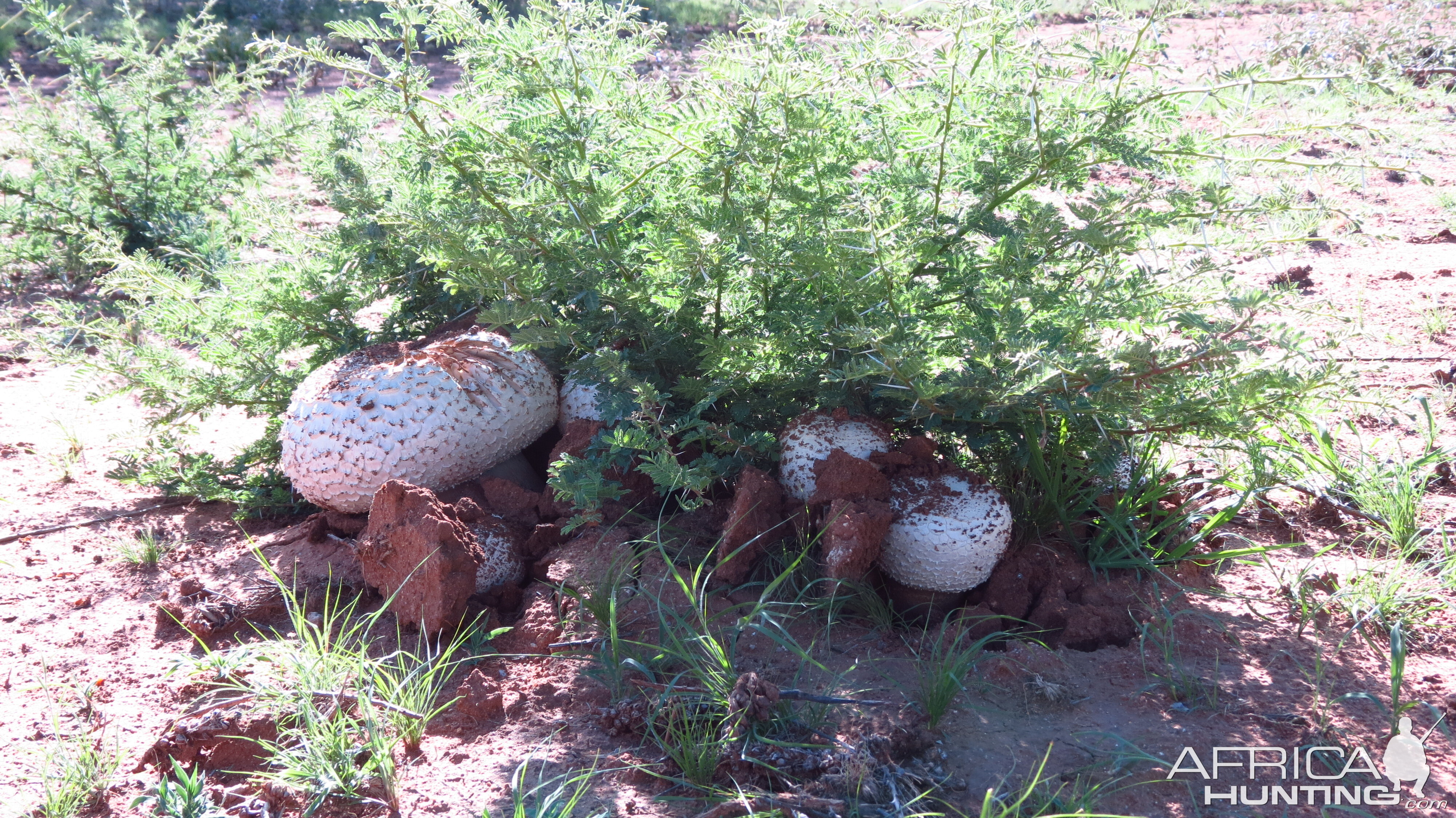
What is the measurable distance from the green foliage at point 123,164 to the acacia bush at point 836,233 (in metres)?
3.33

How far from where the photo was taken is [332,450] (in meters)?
2.93

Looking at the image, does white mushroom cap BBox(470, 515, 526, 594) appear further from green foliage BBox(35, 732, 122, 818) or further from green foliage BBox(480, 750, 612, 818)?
green foliage BBox(35, 732, 122, 818)

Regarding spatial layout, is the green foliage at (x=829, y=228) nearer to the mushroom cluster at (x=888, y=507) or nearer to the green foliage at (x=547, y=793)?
the mushroom cluster at (x=888, y=507)

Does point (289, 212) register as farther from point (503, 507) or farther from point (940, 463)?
point (940, 463)

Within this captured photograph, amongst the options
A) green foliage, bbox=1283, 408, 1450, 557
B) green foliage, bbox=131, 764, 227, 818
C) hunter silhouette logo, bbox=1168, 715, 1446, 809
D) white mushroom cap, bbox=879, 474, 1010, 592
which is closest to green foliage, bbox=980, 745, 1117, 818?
hunter silhouette logo, bbox=1168, 715, 1446, 809

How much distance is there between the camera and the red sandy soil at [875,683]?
84.4 inches

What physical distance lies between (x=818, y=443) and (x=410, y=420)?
1.16 m

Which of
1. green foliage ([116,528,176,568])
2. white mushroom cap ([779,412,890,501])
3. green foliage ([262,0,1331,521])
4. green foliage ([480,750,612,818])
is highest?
green foliage ([262,0,1331,521])

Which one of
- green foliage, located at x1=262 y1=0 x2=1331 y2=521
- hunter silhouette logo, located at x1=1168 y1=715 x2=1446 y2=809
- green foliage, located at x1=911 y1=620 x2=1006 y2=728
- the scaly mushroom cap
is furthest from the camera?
the scaly mushroom cap

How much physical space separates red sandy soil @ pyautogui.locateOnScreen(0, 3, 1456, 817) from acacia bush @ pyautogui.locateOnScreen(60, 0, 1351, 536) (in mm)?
379

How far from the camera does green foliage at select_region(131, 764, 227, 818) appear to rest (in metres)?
2.09

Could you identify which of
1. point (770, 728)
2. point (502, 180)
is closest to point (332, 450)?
point (502, 180)

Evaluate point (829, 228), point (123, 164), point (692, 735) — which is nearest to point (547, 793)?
point (692, 735)

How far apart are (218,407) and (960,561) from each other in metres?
3.43
